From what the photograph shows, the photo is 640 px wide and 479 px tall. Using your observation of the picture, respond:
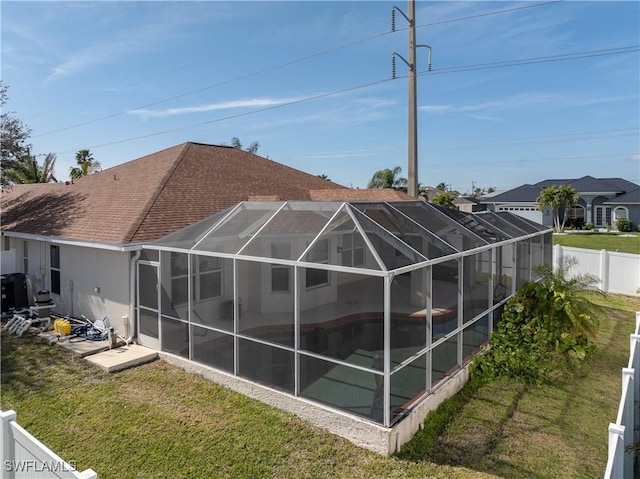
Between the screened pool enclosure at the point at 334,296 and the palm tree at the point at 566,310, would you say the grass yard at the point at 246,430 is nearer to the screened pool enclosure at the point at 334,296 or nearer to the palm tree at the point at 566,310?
the screened pool enclosure at the point at 334,296

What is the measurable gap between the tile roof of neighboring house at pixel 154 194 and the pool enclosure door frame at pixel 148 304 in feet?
2.69

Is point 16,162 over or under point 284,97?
under

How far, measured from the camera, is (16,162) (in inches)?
756

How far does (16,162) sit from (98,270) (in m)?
12.6

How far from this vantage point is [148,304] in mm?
9922

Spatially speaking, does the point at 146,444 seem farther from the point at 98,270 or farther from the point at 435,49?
the point at 435,49

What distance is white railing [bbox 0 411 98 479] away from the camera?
3.45m

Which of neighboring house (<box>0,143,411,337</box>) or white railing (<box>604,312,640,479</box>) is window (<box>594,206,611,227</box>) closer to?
neighboring house (<box>0,143,411,337</box>)

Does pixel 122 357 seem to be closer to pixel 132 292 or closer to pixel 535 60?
pixel 132 292

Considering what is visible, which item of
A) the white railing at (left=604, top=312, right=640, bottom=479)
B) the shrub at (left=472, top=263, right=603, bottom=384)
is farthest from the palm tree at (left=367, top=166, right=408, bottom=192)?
the white railing at (left=604, top=312, right=640, bottom=479)

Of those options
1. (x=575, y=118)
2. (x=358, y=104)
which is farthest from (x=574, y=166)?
(x=358, y=104)

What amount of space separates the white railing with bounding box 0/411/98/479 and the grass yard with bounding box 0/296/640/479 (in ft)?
4.43

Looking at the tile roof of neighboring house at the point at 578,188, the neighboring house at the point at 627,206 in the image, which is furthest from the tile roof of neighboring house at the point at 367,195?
the neighboring house at the point at 627,206

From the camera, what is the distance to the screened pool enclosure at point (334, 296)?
22.7 feet
